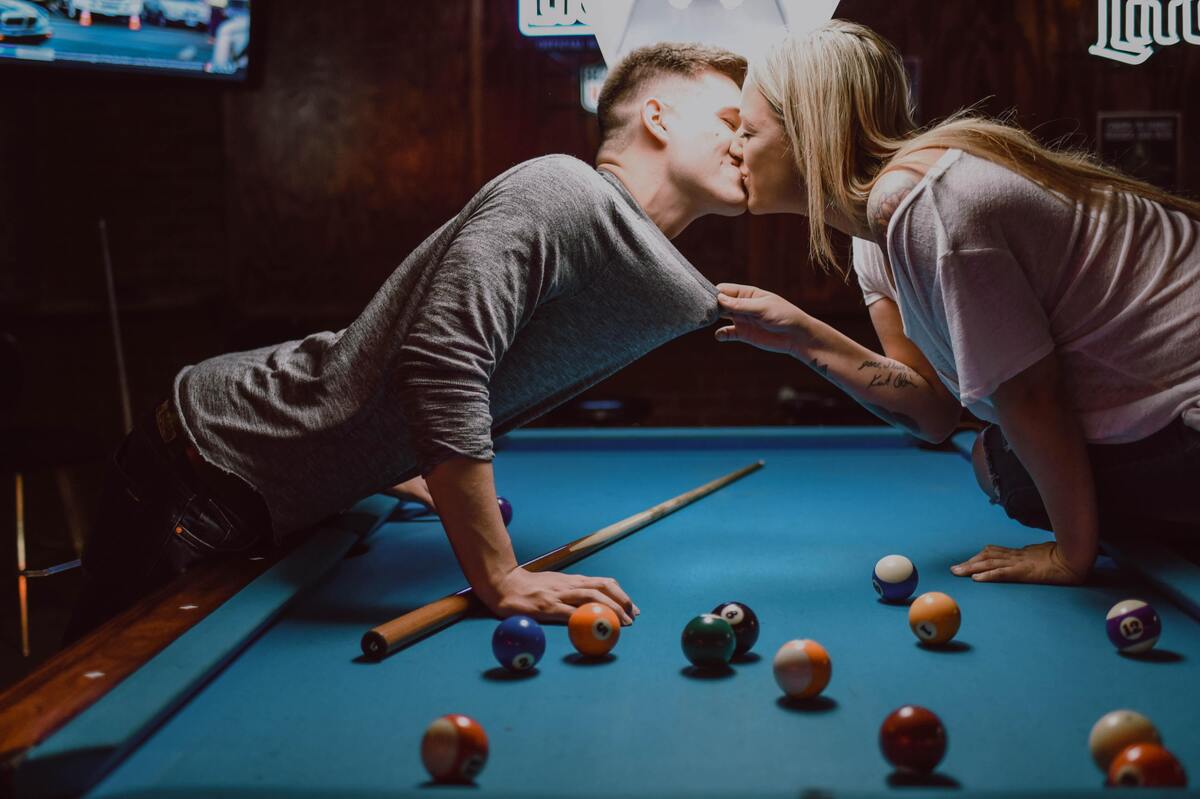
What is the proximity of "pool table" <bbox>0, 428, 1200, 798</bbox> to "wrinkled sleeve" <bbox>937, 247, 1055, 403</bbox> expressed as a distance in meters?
0.32

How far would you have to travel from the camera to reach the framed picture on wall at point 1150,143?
17.5 feet

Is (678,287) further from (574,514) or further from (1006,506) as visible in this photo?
(1006,506)

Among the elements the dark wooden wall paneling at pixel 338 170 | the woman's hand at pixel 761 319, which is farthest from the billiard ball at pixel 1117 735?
the dark wooden wall paneling at pixel 338 170

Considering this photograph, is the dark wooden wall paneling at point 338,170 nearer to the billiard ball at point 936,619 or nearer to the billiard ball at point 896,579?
the billiard ball at point 896,579

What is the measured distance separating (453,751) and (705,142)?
4.84 ft

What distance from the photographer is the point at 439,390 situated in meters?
1.57

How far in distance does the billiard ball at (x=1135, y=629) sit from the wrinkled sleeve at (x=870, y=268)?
1019mm

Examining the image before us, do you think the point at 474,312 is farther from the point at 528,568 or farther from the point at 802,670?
the point at 802,670

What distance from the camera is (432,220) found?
5832 mm

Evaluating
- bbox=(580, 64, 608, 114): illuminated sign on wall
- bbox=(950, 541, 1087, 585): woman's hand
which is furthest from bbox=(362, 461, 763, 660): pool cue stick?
bbox=(580, 64, 608, 114): illuminated sign on wall

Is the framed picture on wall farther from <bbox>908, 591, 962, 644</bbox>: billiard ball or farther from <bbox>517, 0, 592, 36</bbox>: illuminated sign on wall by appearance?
<bbox>908, 591, 962, 644</bbox>: billiard ball

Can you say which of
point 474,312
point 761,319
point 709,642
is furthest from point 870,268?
point 709,642

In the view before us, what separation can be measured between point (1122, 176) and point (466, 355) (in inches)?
44.8

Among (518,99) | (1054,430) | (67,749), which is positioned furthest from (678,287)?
(518,99)
